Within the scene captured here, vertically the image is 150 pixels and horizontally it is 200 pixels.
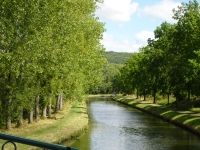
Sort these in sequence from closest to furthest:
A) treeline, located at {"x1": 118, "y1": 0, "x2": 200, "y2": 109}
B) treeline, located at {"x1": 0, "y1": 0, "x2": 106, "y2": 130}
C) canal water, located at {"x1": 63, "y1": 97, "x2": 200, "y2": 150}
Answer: treeline, located at {"x1": 0, "y1": 0, "x2": 106, "y2": 130}, canal water, located at {"x1": 63, "y1": 97, "x2": 200, "y2": 150}, treeline, located at {"x1": 118, "y1": 0, "x2": 200, "y2": 109}

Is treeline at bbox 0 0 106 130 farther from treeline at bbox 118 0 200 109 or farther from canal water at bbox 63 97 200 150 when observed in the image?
treeline at bbox 118 0 200 109

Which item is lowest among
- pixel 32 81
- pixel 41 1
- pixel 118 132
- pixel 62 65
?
pixel 118 132

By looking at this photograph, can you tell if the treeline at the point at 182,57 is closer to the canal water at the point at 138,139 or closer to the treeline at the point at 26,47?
the canal water at the point at 138,139

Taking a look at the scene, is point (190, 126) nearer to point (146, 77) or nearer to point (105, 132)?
point (105, 132)

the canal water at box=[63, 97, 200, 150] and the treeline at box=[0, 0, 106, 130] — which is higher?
the treeline at box=[0, 0, 106, 130]

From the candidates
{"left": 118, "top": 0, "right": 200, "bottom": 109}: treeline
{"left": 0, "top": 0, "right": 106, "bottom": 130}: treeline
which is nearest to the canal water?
{"left": 0, "top": 0, "right": 106, "bottom": 130}: treeline

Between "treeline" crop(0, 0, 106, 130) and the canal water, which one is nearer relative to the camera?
"treeline" crop(0, 0, 106, 130)

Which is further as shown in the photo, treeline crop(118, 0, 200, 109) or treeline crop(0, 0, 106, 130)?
treeline crop(118, 0, 200, 109)

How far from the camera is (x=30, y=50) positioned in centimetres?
1650

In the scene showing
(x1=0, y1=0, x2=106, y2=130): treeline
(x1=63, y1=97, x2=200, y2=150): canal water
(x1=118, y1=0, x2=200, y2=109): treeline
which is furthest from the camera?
(x1=118, y1=0, x2=200, y2=109): treeline

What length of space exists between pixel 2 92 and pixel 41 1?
6.93 meters

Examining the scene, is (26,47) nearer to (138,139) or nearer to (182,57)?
(138,139)

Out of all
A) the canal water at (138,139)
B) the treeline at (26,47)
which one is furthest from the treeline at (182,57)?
the treeline at (26,47)

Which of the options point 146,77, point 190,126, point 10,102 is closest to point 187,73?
point 190,126
